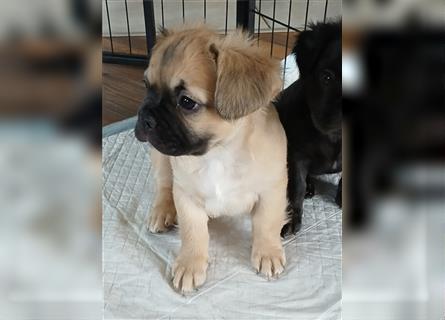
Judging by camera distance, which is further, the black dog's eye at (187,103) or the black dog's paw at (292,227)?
the black dog's paw at (292,227)

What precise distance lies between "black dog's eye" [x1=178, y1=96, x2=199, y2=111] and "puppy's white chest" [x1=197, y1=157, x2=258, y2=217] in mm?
235

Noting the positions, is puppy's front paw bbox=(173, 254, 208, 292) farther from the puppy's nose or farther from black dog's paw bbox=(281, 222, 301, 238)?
the puppy's nose

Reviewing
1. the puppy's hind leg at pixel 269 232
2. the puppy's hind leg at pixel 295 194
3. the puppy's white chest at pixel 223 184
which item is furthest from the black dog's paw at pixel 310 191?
the puppy's white chest at pixel 223 184

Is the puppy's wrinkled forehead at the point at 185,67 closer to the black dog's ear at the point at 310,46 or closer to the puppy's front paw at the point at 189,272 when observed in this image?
the black dog's ear at the point at 310,46

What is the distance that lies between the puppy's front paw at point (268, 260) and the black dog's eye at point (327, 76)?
0.49 meters

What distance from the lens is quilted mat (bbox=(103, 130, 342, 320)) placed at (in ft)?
4.58

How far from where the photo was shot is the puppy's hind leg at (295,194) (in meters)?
1.63

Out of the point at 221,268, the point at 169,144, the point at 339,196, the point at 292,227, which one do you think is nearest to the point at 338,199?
the point at 339,196

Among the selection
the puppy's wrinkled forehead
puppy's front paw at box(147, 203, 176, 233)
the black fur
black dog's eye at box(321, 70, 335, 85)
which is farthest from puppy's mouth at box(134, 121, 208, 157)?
puppy's front paw at box(147, 203, 176, 233)

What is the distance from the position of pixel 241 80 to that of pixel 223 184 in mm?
319

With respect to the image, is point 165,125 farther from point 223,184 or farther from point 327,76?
point 327,76

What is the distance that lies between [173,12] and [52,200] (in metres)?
1.34

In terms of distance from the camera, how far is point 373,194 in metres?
0.59

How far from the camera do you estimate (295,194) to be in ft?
5.44
